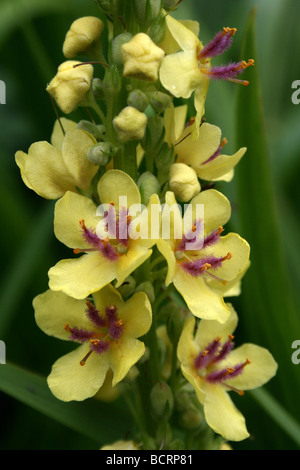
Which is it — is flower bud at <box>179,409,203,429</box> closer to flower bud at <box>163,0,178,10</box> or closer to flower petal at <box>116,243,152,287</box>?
flower petal at <box>116,243,152,287</box>

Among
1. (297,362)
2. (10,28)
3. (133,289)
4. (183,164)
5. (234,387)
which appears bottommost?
(297,362)

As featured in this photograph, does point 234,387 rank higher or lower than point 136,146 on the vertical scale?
lower

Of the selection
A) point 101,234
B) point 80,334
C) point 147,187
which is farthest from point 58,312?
point 147,187

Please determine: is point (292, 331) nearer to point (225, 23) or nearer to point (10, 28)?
point (10, 28)

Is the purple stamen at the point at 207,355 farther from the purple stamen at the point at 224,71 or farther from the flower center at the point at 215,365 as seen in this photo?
the purple stamen at the point at 224,71

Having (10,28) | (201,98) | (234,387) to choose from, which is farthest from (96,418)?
(10,28)

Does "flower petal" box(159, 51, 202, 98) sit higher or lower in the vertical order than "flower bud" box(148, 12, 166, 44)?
lower

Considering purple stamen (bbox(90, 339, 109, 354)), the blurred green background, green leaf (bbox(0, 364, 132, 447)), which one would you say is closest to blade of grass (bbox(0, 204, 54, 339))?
the blurred green background
